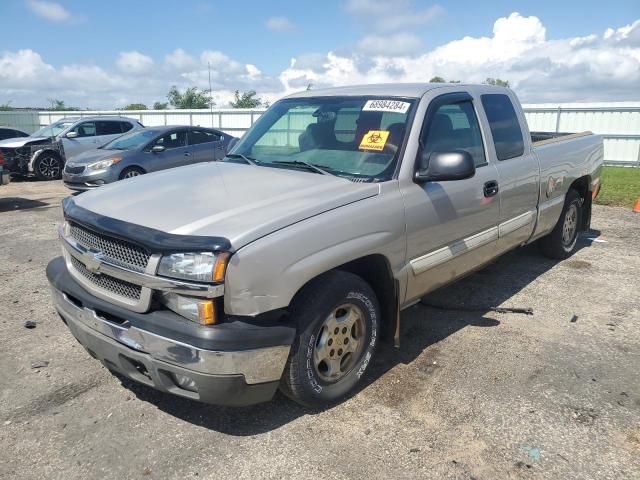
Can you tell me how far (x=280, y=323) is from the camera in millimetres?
2721

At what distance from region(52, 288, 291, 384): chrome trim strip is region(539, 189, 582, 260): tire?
14.5ft

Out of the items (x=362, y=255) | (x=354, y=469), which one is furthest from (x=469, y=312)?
(x=354, y=469)

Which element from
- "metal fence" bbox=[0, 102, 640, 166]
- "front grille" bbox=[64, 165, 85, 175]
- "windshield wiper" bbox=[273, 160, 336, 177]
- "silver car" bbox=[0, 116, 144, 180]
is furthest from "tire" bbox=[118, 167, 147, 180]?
"metal fence" bbox=[0, 102, 640, 166]

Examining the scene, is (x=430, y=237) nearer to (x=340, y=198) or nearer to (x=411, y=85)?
(x=340, y=198)

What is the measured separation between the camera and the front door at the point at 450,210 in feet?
11.5

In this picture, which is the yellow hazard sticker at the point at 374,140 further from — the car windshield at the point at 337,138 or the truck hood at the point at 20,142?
the truck hood at the point at 20,142

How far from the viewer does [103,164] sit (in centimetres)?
1057

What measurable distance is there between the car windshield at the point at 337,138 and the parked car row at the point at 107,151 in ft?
15.8

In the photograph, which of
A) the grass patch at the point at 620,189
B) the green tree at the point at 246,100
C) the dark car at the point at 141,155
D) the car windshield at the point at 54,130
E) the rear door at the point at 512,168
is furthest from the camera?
the green tree at the point at 246,100

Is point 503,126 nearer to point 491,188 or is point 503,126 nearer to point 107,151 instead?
point 491,188

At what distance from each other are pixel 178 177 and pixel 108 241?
3.01 feet

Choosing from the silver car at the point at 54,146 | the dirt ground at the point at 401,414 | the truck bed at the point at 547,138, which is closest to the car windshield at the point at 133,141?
the silver car at the point at 54,146

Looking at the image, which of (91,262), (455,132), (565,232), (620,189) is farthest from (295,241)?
(620,189)

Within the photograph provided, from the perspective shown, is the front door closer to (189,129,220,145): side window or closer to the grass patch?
the grass patch
